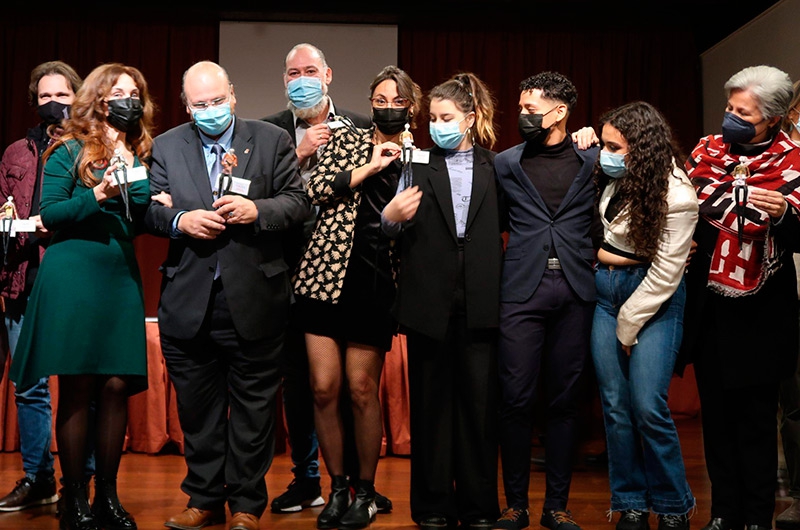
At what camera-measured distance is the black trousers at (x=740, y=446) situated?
10.3ft

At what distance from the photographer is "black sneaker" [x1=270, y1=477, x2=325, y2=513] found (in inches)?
143

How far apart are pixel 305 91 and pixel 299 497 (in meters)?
1.76

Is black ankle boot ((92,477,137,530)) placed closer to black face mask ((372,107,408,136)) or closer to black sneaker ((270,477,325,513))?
black sneaker ((270,477,325,513))

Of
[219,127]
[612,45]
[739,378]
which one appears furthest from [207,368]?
[612,45]

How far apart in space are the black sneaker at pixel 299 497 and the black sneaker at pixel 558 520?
1.03 meters

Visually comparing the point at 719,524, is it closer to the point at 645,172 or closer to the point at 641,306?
the point at 641,306

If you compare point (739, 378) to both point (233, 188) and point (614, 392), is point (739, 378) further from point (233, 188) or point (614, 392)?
point (233, 188)

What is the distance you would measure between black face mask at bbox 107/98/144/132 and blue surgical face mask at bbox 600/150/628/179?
5.70 feet

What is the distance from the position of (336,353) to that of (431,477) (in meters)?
0.60

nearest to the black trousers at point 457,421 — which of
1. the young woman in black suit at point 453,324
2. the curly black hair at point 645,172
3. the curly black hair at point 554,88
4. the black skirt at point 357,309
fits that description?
the young woman in black suit at point 453,324

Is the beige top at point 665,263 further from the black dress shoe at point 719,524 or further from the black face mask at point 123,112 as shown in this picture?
the black face mask at point 123,112

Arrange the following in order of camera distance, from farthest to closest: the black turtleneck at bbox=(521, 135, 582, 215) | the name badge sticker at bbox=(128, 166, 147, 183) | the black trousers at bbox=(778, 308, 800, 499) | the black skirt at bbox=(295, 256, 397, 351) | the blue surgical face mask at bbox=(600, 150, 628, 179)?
the black trousers at bbox=(778, 308, 800, 499), the black skirt at bbox=(295, 256, 397, 351), the black turtleneck at bbox=(521, 135, 582, 215), the blue surgical face mask at bbox=(600, 150, 628, 179), the name badge sticker at bbox=(128, 166, 147, 183)

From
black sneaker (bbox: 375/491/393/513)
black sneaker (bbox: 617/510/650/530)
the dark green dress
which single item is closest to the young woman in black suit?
black sneaker (bbox: 375/491/393/513)

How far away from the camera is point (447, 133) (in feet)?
10.6
